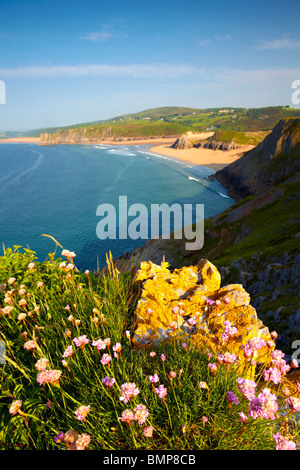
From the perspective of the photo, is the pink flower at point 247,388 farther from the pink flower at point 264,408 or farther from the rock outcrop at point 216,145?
the rock outcrop at point 216,145

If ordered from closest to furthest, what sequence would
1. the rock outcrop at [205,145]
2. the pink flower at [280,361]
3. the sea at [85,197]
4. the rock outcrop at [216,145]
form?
the pink flower at [280,361] → the sea at [85,197] → the rock outcrop at [216,145] → the rock outcrop at [205,145]

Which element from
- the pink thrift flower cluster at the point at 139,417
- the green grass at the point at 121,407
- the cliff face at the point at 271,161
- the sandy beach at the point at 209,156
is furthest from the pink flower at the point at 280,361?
the sandy beach at the point at 209,156

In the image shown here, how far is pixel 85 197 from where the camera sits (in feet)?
237

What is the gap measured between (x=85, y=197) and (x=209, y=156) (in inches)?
3399

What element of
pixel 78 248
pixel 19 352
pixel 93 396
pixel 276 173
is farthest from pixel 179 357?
pixel 276 173

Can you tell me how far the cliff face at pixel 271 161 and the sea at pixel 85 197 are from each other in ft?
23.3

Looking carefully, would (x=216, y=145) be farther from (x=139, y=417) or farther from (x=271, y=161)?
(x=139, y=417)

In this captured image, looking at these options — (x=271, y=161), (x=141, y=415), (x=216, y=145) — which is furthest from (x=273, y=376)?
(x=216, y=145)

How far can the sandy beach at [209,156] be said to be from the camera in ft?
380

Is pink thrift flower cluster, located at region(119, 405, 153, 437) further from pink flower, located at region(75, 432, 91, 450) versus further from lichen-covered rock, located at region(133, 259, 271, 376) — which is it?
lichen-covered rock, located at region(133, 259, 271, 376)

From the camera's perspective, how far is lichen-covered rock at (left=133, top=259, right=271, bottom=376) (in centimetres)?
428

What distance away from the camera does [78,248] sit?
1644 inches

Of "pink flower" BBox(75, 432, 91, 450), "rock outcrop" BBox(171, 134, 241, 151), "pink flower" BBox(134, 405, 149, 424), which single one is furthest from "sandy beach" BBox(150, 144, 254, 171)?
"pink flower" BBox(75, 432, 91, 450)
